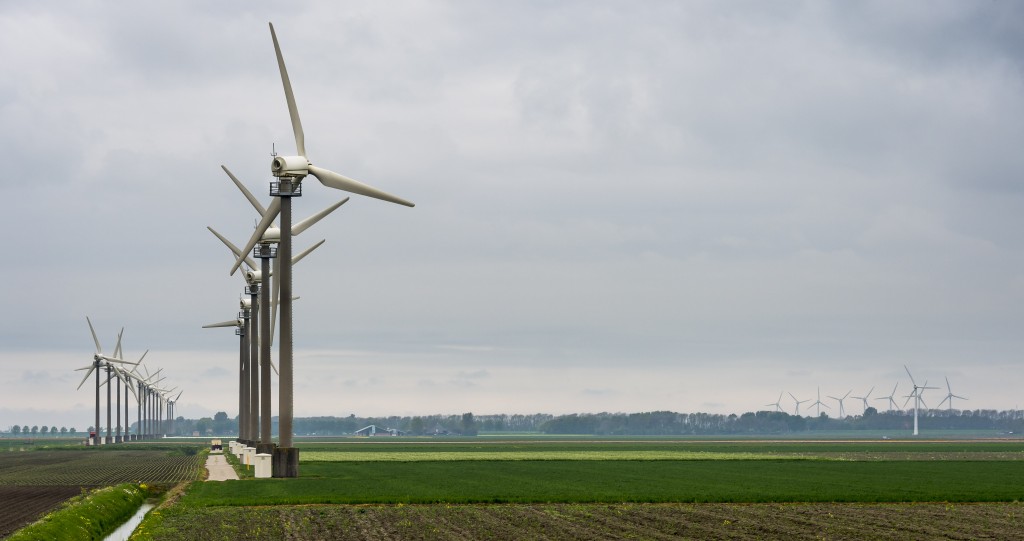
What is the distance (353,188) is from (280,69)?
9085 mm

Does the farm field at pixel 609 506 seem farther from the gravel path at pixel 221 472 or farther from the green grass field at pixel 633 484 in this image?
the gravel path at pixel 221 472

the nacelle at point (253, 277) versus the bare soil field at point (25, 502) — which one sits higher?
the nacelle at point (253, 277)

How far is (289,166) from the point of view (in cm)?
8381

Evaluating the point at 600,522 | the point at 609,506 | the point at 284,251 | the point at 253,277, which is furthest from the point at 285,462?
the point at 253,277

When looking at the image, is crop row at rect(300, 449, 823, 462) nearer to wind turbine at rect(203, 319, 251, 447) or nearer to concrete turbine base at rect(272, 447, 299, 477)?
wind turbine at rect(203, 319, 251, 447)

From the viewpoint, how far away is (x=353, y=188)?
275 ft

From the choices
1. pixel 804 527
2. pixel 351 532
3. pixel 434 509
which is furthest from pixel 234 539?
pixel 804 527

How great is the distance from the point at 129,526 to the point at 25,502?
1255cm

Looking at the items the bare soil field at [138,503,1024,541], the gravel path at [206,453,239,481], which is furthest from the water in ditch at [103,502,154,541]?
the gravel path at [206,453,239,481]

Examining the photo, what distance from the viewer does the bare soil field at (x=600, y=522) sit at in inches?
1695

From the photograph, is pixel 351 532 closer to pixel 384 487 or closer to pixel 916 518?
pixel 916 518

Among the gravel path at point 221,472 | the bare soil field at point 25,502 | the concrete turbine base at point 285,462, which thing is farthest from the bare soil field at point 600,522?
the gravel path at point 221,472

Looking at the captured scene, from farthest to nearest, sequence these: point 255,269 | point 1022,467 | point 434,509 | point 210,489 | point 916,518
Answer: point 255,269 → point 1022,467 → point 210,489 → point 434,509 → point 916,518

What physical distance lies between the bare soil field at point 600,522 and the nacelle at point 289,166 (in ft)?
108
